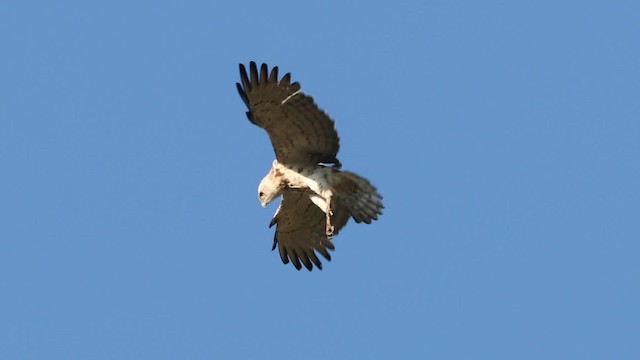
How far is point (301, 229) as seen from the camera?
2033 centimetres

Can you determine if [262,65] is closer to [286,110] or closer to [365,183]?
[286,110]

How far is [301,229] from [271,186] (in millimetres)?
1189

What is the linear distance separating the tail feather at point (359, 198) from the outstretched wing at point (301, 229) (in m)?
0.29

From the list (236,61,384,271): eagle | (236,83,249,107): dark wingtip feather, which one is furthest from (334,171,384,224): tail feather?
(236,83,249,107): dark wingtip feather

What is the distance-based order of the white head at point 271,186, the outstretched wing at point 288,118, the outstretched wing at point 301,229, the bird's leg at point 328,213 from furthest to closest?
the outstretched wing at point 301,229, the white head at point 271,186, the bird's leg at point 328,213, the outstretched wing at point 288,118

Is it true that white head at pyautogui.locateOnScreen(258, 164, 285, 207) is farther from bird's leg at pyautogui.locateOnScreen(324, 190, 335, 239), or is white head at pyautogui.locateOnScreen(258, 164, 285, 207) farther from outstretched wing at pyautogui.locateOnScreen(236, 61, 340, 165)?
bird's leg at pyautogui.locateOnScreen(324, 190, 335, 239)

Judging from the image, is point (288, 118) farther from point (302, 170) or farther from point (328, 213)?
point (328, 213)

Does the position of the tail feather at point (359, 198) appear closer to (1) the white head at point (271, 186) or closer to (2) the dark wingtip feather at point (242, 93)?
(1) the white head at point (271, 186)

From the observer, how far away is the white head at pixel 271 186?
1930 cm

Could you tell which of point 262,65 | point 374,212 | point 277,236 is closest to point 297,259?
point 277,236

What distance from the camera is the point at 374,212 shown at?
19.3 metres

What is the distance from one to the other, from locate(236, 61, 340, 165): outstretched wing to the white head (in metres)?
0.24

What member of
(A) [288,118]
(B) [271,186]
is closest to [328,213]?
(B) [271,186]

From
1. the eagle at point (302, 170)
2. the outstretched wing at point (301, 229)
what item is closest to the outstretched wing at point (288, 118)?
the eagle at point (302, 170)
